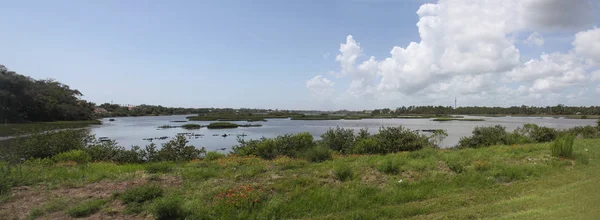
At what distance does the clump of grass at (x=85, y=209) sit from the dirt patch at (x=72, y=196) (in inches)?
4.9

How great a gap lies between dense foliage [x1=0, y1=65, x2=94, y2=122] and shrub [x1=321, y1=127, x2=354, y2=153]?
70948 mm

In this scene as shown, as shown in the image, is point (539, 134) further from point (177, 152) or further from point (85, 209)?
point (85, 209)

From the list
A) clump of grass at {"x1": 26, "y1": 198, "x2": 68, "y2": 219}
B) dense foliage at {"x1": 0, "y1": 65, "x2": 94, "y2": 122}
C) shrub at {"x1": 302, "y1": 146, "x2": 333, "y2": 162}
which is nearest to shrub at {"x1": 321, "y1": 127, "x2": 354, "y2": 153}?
shrub at {"x1": 302, "y1": 146, "x2": 333, "y2": 162}

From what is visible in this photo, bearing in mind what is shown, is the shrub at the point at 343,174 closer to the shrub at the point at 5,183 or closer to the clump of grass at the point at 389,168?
the clump of grass at the point at 389,168

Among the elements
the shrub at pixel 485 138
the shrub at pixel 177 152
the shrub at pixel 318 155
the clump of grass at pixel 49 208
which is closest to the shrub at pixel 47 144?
the shrub at pixel 177 152

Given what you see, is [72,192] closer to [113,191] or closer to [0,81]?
[113,191]

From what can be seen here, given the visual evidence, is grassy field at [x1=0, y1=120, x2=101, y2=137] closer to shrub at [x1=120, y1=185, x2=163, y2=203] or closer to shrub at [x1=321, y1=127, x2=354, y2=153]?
shrub at [x1=120, y1=185, x2=163, y2=203]

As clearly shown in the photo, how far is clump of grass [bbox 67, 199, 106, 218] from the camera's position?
5.75 m

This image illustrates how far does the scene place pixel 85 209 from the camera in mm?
5809

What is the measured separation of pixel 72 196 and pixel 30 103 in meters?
82.4

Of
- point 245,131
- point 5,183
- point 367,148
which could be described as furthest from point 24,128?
point 367,148

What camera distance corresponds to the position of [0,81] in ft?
198

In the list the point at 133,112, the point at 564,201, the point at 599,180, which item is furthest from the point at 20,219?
the point at 133,112

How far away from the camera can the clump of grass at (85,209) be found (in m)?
5.75
